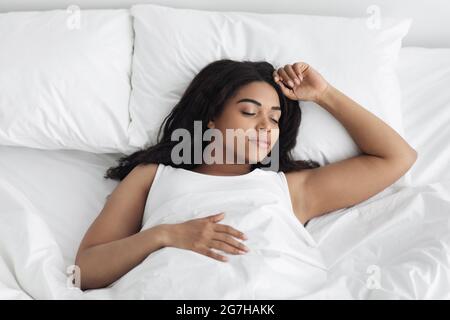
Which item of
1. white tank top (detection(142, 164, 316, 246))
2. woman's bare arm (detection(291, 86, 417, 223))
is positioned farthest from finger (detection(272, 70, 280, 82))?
white tank top (detection(142, 164, 316, 246))

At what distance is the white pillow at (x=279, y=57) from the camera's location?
1687 millimetres

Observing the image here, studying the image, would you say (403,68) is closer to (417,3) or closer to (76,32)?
(417,3)

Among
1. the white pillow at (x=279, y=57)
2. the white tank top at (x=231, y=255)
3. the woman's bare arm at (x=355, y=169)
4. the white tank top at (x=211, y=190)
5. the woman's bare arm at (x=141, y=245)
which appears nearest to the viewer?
the white tank top at (x=231, y=255)

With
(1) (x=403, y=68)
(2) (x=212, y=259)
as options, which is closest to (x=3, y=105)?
(2) (x=212, y=259)

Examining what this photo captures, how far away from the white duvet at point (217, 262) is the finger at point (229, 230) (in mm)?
66

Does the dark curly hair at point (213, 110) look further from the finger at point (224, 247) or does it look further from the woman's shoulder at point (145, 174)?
the finger at point (224, 247)

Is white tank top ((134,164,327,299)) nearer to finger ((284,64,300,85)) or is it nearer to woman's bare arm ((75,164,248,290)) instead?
woman's bare arm ((75,164,248,290))

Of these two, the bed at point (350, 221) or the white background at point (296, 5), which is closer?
the bed at point (350, 221)

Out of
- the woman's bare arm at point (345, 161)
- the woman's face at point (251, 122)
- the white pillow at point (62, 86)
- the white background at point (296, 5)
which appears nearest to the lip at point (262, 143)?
the woman's face at point (251, 122)

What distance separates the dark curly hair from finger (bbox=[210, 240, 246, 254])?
0.36 meters

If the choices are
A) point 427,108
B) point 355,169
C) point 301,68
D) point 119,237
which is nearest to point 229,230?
point 119,237

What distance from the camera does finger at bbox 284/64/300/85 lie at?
1.62m

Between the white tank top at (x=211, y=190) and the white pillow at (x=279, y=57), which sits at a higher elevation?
the white pillow at (x=279, y=57)

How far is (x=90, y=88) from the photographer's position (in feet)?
5.53
